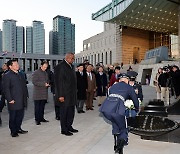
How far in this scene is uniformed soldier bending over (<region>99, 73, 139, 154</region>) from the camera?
411 cm

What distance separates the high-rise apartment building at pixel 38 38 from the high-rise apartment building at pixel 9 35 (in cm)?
1254

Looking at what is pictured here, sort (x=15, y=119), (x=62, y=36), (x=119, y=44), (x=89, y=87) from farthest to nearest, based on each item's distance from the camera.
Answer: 1. (x=62, y=36)
2. (x=119, y=44)
3. (x=89, y=87)
4. (x=15, y=119)

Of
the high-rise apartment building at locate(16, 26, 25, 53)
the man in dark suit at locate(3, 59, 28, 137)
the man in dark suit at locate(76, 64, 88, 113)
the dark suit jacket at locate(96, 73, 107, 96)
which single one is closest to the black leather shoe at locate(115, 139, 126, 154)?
the man in dark suit at locate(3, 59, 28, 137)

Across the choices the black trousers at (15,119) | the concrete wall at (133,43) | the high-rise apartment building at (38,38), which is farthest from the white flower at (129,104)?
the high-rise apartment building at (38,38)

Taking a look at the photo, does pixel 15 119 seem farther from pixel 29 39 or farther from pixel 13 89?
pixel 29 39

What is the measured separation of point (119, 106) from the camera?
4117 mm

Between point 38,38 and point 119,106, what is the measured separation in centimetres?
15004

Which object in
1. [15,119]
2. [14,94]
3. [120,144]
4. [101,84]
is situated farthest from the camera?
[101,84]

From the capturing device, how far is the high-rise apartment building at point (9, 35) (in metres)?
134

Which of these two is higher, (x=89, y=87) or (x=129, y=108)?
(x=89, y=87)

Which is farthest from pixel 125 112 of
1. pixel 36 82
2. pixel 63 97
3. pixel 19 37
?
pixel 19 37

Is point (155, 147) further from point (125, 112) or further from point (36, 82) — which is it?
point (36, 82)

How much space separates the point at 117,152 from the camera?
4.34m

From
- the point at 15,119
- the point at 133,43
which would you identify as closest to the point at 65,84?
the point at 15,119
